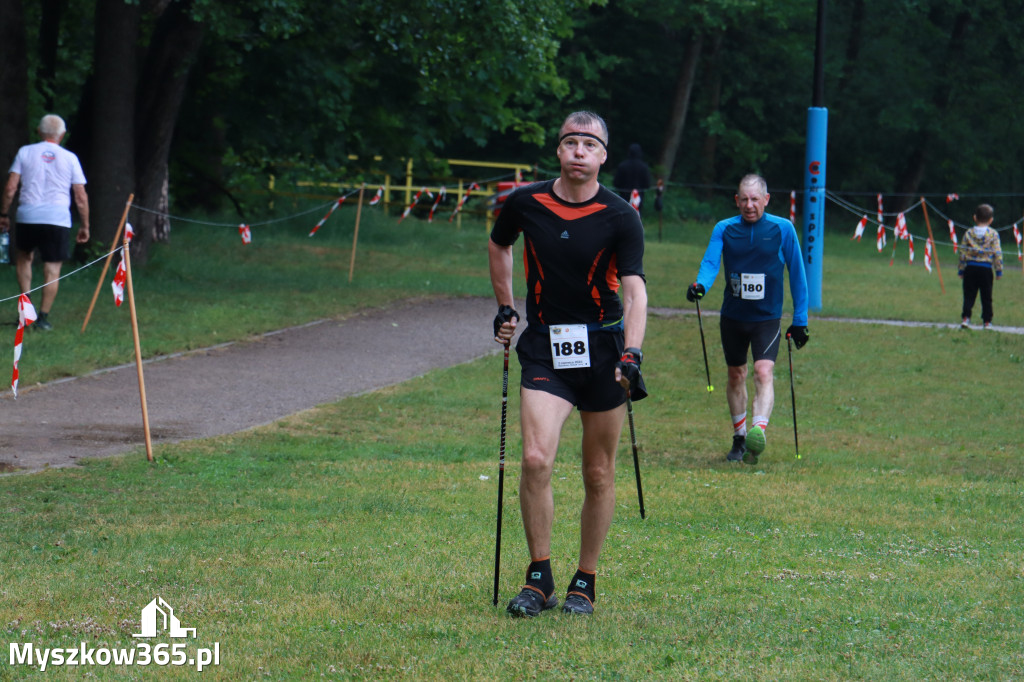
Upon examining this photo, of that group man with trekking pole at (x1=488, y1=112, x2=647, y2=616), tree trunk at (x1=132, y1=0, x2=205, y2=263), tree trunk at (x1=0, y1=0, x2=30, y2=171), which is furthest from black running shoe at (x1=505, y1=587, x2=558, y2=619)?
tree trunk at (x1=132, y1=0, x2=205, y2=263)

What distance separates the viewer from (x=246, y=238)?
739 inches

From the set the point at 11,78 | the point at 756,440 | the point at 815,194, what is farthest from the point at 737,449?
the point at 11,78

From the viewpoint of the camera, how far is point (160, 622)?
502 centimetres

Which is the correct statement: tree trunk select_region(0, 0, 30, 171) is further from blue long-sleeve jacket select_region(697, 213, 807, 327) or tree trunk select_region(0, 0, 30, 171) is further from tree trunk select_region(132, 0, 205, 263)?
blue long-sleeve jacket select_region(697, 213, 807, 327)

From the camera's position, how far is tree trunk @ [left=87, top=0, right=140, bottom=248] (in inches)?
701

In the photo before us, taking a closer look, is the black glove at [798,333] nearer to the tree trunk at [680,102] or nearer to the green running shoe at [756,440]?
the green running shoe at [756,440]

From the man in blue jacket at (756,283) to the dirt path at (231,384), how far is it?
3933 mm

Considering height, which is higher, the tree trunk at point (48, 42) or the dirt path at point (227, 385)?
the tree trunk at point (48, 42)

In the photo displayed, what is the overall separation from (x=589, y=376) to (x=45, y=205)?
9.97 meters

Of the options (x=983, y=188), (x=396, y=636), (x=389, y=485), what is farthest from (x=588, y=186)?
(x=983, y=188)

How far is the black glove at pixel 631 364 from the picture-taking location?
5.02 m

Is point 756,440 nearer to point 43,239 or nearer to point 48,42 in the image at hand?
point 43,239

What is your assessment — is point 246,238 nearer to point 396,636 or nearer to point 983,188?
point 396,636

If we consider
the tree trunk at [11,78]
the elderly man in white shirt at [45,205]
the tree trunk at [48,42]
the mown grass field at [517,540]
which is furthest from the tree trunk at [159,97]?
the mown grass field at [517,540]
